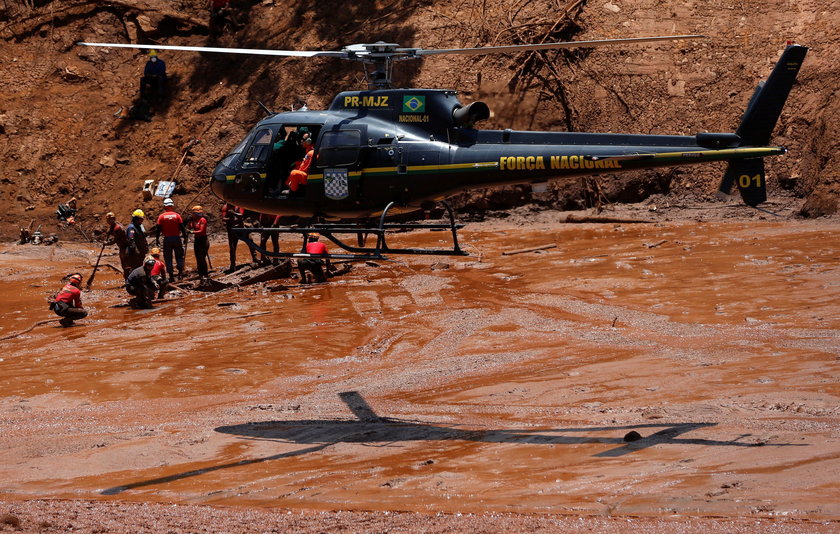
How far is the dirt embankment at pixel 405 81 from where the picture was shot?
26.9m

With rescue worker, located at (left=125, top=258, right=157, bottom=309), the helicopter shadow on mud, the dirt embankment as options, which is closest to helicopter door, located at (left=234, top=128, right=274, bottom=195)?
the helicopter shadow on mud

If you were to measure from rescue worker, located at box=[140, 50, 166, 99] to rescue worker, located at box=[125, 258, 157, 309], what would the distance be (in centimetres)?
1355

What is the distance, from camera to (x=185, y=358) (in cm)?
1523

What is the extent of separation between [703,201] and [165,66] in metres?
17.5

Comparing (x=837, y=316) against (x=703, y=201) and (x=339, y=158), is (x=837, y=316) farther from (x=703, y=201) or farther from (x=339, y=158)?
(x=703, y=201)

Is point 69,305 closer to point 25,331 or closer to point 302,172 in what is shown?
point 25,331

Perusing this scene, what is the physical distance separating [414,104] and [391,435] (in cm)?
453

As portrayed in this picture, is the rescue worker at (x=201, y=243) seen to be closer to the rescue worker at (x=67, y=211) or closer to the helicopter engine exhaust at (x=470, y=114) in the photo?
the rescue worker at (x=67, y=211)

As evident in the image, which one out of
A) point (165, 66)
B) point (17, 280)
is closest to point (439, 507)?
point (17, 280)

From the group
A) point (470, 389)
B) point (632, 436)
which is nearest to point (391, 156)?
point (470, 389)

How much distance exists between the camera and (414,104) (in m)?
13.3

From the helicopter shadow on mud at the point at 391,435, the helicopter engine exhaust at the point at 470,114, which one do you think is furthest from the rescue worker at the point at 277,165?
the helicopter shadow on mud at the point at 391,435

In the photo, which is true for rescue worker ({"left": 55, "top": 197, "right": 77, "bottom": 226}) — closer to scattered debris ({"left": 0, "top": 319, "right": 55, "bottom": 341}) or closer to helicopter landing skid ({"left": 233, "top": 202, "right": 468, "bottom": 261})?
scattered debris ({"left": 0, "top": 319, "right": 55, "bottom": 341})

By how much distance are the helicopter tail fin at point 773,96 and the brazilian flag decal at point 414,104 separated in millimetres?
4013
